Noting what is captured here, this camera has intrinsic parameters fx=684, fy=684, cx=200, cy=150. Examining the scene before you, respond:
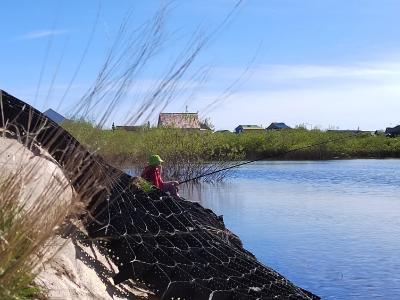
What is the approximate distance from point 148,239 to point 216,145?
29806 millimetres

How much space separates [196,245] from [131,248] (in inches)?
36.5

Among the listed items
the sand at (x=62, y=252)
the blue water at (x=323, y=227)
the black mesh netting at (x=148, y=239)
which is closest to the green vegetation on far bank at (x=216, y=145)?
the black mesh netting at (x=148, y=239)

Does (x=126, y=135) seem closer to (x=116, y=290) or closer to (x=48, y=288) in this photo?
(x=48, y=288)

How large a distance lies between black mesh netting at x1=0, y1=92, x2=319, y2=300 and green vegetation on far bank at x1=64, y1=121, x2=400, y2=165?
0.55 ft

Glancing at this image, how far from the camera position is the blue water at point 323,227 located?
10383 mm

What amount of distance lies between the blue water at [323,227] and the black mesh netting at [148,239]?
14.5ft

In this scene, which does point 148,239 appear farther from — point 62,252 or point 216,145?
point 216,145

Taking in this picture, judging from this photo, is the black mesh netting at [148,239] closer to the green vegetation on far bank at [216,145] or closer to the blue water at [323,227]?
the green vegetation on far bank at [216,145]

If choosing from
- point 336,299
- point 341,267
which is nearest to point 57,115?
point 336,299

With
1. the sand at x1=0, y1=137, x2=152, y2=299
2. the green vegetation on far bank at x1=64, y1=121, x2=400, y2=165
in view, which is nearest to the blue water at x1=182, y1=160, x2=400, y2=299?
the green vegetation on far bank at x1=64, y1=121, x2=400, y2=165

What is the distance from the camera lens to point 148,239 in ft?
15.8

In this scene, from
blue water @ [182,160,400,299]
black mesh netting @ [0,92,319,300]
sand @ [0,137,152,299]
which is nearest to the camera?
sand @ [0,137,152,299]

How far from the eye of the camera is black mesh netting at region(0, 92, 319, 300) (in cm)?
415

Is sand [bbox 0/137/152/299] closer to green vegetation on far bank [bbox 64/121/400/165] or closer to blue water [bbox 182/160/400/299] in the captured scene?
green vegetation on far bank [bbox 64/121/400/165]
